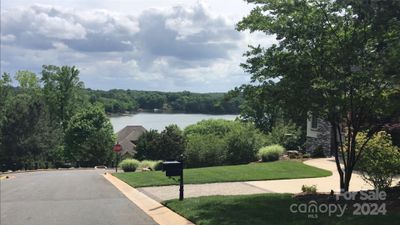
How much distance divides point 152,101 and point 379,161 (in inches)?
4927

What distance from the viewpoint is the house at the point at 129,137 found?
8038 cm

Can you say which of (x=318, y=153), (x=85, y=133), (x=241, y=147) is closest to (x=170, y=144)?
(x=241, y=147)

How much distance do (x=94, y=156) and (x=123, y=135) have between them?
25.5 m

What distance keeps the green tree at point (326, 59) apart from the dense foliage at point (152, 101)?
82.9 meters

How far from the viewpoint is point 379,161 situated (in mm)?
12766

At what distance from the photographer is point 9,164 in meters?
64.8

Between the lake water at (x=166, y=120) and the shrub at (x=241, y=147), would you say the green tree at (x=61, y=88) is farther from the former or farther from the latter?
the shrub at (x=241, y=147)

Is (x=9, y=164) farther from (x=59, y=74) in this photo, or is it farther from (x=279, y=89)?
(x=279, y=89)

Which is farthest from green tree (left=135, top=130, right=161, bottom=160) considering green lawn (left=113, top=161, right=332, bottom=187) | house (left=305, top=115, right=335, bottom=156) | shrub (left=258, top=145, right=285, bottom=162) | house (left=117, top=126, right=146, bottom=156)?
green lawn (left=113, top=161, right=332, bottom=187)

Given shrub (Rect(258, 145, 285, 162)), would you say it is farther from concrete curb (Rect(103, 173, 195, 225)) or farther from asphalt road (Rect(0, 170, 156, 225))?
concrete curb (Rect(103, 173, 195, 225))

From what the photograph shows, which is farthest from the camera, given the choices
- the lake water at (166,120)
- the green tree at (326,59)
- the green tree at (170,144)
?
the lake water at (166,120)

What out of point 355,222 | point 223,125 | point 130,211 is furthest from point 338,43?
point 223,125

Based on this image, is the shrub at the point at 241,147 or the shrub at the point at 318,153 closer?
the shrub at the point at 241,147

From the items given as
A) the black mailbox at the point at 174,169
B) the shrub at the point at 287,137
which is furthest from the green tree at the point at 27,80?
the black mailbox at the point at 174,169
